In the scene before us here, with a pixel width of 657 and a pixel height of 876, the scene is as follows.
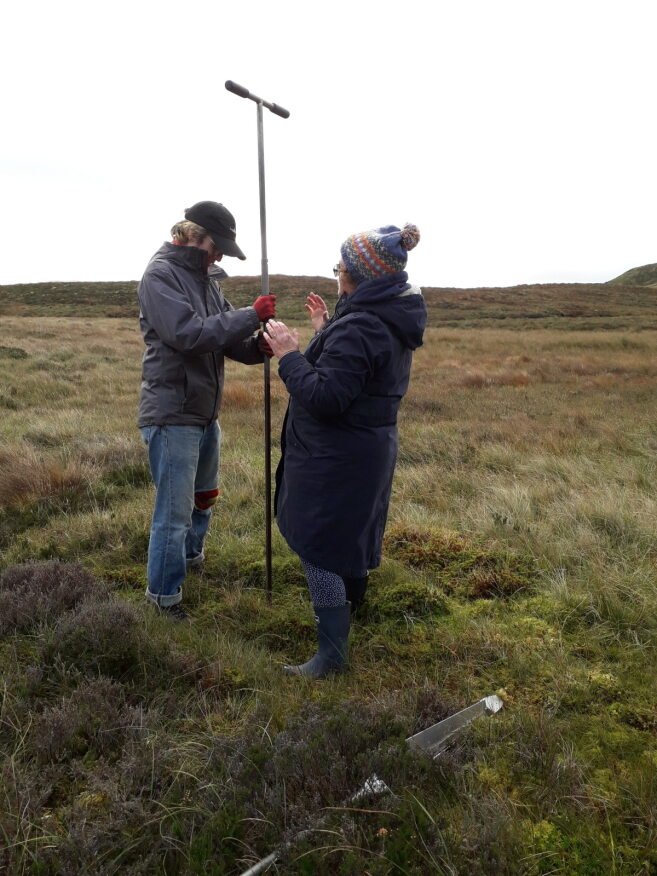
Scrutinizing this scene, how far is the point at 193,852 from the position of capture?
1847mm

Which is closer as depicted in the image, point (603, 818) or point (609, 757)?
point (603, 818)

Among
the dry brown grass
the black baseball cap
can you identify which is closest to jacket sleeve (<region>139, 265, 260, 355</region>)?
the black baseball cap

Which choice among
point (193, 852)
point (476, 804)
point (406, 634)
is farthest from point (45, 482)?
point (476, 804)

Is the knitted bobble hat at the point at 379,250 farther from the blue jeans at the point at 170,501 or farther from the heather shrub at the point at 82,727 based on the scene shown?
the heather shrub at the point at 82,727

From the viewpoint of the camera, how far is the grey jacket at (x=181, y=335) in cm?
322

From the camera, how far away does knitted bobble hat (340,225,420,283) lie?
2746 mm

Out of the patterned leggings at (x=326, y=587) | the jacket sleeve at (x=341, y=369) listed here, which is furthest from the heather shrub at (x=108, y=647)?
the jacket sleeve at (x=341, y=369)

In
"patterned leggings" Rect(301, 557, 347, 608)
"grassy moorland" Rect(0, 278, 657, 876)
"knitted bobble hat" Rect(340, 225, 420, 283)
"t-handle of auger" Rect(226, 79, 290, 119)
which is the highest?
"t-handle of auger" Rect(226, 79, 290, 119)

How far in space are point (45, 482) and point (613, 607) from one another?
470 cm

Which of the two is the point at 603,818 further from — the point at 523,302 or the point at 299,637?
the point at 523,302

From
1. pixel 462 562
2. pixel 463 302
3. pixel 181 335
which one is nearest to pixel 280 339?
pixel 181 335

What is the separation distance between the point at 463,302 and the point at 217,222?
41364 mm

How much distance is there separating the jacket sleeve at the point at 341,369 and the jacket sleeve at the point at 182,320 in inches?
28.1

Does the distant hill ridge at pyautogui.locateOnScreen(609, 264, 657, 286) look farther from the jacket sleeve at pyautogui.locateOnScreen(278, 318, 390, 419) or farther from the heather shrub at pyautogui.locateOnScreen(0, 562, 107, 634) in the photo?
the heather shrub at pyautogui.locateOnScreen(0, 562, 107, 634)
